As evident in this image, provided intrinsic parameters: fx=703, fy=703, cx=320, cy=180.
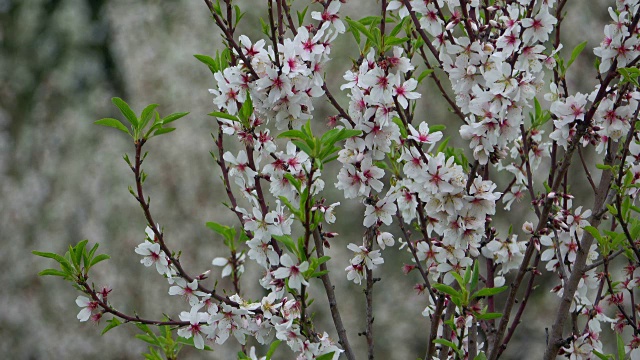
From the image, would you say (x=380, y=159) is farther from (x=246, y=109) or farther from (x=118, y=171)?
(x=118, y=171)

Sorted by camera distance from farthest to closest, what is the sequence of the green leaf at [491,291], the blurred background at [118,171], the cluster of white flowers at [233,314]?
the blurred background at [118,171], the cluster of white flowers at [233,314], the green leaf at [491,291]

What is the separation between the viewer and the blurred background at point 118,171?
2.35 meters

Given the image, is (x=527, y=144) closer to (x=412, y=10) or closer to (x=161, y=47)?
(x=412, y=10)

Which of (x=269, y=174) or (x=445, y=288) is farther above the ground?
(x=269, y=174)

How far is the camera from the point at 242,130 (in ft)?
3.08

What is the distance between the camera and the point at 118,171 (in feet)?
8.66

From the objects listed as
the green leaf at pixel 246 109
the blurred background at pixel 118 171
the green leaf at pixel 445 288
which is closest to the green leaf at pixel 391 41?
the green leaf at pixel 246 109

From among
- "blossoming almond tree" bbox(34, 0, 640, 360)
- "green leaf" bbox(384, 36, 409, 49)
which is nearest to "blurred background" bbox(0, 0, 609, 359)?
"blossoming almond tree" bbox(34, 0, 640, 360)

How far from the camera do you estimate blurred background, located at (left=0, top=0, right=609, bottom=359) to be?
2.35m

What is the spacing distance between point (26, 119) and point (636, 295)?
229 cm

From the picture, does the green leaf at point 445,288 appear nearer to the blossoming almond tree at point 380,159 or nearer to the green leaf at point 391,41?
the blossoming almond tree at point 380,159

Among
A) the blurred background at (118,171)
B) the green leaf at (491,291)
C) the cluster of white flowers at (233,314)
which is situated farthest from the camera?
the blurred background at (118,171)

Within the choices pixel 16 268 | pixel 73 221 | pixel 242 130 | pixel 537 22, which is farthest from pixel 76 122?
pixel 537 22

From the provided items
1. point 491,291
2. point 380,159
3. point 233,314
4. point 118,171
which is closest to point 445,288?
point 491,291
